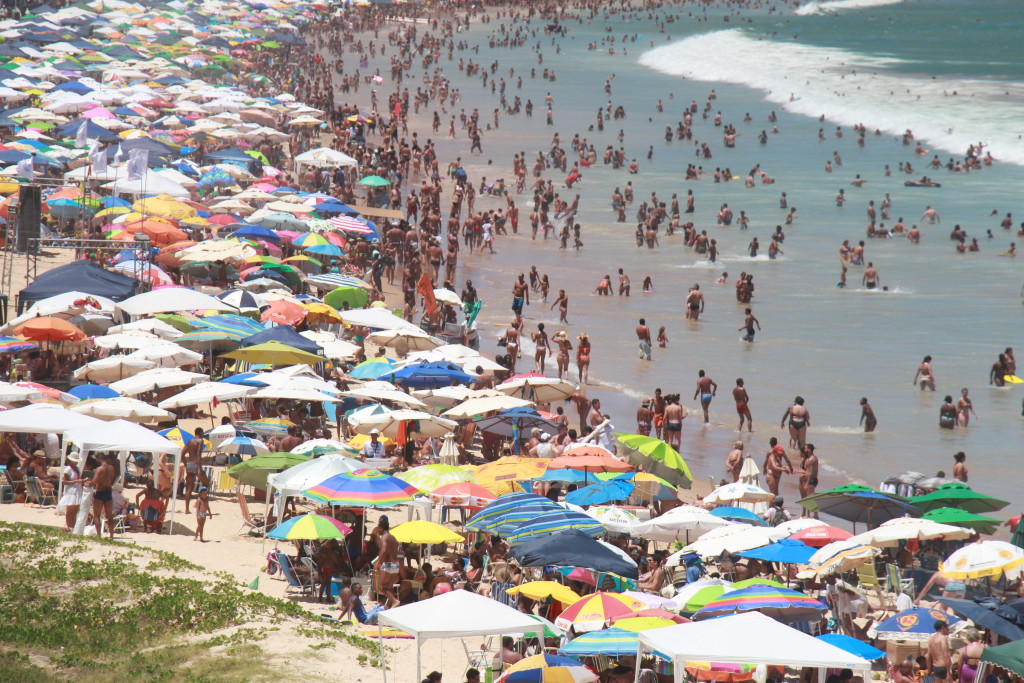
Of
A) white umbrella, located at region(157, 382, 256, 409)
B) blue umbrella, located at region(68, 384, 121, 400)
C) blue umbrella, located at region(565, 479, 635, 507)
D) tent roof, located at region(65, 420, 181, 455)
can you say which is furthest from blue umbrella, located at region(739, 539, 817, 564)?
blue umbrella, located at region(68, 384, 121, 400)

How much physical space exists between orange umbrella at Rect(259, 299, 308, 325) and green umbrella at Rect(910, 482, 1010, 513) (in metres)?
A: 9.96

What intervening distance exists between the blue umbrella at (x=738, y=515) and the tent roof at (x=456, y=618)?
5047 mm

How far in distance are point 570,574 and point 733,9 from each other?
98.2m

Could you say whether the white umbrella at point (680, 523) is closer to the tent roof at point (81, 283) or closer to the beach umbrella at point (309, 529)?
the beach umbrella at point (309, 529)

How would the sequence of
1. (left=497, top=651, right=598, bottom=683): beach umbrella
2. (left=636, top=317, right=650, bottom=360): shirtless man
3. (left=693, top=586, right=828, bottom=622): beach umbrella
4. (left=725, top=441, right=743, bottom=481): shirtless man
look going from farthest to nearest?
1. (left=636, top=317, right=650, bottom=360): shirtless man
2. (left=725, top=441, right=743, bottom=481): shirtless man
3. (left=693, top=586, right=828, bottom=622): beach umbrella
4. (left=497, top=651, right=598, bottom=683): beach umbrella

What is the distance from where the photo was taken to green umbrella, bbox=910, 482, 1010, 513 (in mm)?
13141

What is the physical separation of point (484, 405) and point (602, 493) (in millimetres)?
3448

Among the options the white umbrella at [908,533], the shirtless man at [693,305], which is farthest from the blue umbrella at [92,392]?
the shirtless man at [693,305]

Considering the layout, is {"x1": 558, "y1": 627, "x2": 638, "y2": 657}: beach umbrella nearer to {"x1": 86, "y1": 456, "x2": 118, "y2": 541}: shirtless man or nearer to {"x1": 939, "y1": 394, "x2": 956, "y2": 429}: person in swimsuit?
{"x1": 86, "y1": 456, "x2": 118, "y2": 541}: shirtless man

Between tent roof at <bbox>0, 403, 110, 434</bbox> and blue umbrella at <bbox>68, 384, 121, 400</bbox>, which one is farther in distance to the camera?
blue umbrella at <bbox>68, 384, 121, 400</bbox>

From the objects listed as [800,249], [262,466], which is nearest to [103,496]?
[262,466]

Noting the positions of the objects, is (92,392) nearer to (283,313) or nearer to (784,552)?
(283,313)

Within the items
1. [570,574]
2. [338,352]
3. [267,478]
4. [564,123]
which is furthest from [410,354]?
→ [564,123]

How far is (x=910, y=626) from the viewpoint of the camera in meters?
10.1
